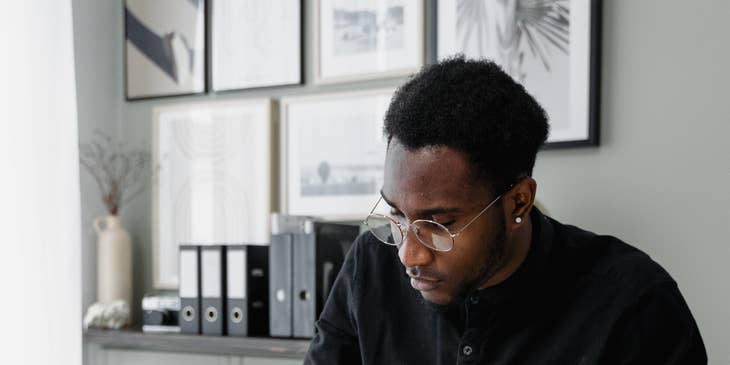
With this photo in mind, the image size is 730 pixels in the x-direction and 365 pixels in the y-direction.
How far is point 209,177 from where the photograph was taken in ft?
9.16

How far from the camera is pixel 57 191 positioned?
2467mm

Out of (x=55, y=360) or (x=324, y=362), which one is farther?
(x=55, y=360)

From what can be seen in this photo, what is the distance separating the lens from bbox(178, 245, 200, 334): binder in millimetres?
2477

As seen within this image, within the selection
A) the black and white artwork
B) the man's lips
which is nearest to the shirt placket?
the man's lips

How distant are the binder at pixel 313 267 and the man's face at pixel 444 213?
1.02 metres

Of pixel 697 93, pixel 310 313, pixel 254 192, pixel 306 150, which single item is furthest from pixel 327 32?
pixel 697 93

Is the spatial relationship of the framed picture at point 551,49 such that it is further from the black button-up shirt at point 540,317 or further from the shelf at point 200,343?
the shelf at point 200,343

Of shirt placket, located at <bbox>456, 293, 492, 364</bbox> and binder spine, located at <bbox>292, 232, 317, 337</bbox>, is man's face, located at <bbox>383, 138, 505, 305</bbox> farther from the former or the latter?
binder spine, located at <bbox>292, 232, 317, 337</bbox>

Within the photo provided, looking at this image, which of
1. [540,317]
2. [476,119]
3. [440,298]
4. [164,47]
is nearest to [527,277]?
[540,317]

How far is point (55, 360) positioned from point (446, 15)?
5.38ft

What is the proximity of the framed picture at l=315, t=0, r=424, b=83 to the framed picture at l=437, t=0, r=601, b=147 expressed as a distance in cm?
15

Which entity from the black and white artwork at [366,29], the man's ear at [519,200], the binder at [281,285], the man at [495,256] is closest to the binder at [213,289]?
the binder at [281,285]

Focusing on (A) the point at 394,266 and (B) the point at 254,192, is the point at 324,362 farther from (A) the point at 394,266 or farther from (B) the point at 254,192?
(B) the point at 254,192

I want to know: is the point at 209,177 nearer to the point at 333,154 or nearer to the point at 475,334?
the point at 333,154
